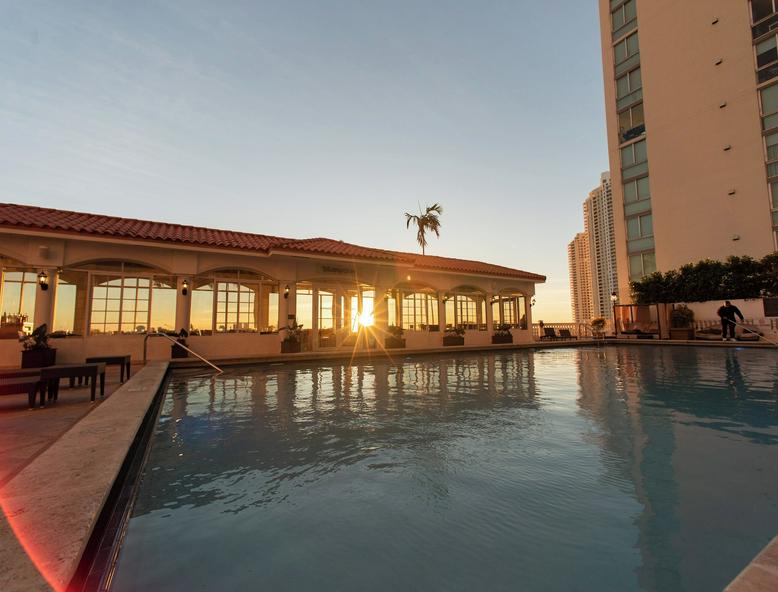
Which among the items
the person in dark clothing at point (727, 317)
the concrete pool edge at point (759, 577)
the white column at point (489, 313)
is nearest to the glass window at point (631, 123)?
the person in dark clothing at point (727, 317)

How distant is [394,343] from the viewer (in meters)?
16.9

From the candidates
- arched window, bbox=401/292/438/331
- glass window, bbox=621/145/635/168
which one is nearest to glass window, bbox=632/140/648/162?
glass window, bbox=621/145/635/168

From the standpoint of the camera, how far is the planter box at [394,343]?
1681 centimetres

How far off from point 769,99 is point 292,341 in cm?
2949

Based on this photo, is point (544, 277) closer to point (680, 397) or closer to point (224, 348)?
point (680, 397)

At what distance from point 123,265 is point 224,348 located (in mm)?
4201

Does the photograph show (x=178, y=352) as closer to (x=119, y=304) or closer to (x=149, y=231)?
(x=119, y=304)

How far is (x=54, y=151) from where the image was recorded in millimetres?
11891

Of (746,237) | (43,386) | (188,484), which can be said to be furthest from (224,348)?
(746,237)

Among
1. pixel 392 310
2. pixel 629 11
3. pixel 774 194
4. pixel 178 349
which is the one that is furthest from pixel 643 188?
pixel 178 349

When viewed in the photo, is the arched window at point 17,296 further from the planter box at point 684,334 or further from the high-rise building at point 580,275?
the high-rise building at point 580,275

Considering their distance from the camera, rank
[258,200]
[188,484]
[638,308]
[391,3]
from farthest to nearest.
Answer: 1. [638,308]
2. [258,200]
3. [391,3]
4. [188,484]

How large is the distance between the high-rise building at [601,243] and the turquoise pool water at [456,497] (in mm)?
76127

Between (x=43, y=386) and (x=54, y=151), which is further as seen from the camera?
(x=54, y=151)
